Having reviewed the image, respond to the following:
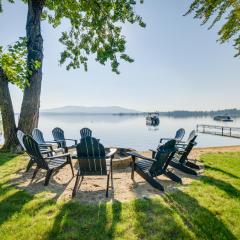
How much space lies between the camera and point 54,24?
1402 centimetres

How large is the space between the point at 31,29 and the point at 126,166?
747 centimetres

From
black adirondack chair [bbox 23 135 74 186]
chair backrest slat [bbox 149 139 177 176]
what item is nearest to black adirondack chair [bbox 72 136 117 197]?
black adirondack chair [bbox 23 135 74 186]

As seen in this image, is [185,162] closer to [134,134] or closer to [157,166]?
[157,166]

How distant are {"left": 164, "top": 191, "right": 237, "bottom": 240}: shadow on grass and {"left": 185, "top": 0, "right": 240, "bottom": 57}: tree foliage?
5.18 m

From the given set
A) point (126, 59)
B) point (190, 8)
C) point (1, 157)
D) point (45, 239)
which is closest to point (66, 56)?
point (126, 59)

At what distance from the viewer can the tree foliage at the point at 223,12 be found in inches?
248

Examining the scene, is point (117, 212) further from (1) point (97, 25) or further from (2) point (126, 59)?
(1) point (97, 25)

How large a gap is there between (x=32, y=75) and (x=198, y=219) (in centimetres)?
893

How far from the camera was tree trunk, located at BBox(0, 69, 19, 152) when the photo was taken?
9789mm

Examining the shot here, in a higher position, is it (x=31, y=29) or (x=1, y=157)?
(x=31, y=29)

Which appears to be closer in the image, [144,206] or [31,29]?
[144,206]

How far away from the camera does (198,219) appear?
3596mm

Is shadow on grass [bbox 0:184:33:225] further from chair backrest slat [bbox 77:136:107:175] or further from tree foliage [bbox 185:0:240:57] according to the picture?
tree foliage [bbox 185:0:240:57]

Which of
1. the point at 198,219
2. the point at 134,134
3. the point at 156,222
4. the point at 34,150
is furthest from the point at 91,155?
the point at 134,134
